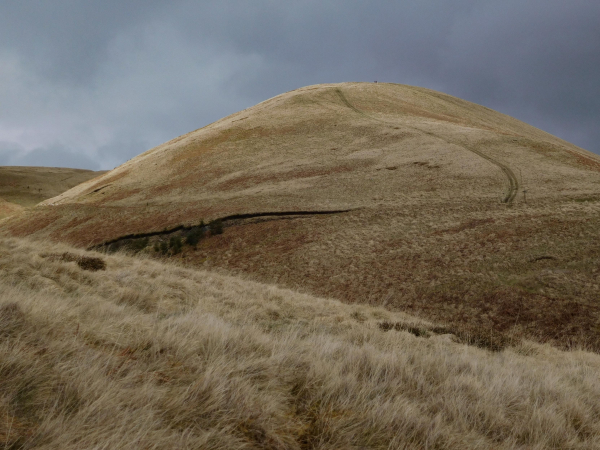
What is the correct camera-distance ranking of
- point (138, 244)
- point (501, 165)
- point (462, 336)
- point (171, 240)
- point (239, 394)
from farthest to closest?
point (501, 165), point (138, 244), point (171, 240), point (462, 336), point (239, 394)

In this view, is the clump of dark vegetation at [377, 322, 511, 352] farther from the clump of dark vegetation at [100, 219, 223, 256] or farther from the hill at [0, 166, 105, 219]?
the hill at [0, 166, 105, 219]

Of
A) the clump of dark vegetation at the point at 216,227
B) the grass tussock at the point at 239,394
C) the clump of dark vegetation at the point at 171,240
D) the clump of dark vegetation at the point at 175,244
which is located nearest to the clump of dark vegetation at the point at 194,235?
the clump of dark vegetation at the point at 171,240

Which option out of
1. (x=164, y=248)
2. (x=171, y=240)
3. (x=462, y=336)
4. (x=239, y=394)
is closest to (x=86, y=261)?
(x=239, y=394)

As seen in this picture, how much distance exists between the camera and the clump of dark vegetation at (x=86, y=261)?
10.4m

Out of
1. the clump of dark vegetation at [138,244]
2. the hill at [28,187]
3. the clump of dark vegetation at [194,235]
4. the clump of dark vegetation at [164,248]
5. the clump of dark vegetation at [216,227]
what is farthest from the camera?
the hill at [28,187]

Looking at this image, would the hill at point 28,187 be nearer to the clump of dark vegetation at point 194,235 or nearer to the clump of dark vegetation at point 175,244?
the clump of dark vegetation at point 175,244

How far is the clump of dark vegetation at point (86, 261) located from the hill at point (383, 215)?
35.9 feet

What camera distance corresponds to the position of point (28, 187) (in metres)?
72.4

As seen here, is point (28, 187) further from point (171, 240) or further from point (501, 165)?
point (501, 165)

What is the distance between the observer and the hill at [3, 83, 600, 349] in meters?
17.6

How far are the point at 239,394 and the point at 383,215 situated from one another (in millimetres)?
26120

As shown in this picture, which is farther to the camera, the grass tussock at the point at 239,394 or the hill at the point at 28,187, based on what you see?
the hill at the point at 28,187

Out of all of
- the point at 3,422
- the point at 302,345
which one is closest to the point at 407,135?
the point at 302,345

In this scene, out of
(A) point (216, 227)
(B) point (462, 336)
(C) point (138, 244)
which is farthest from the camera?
(A) point (216, 227)
